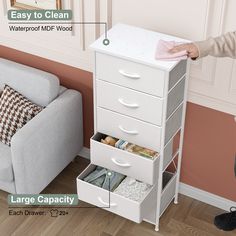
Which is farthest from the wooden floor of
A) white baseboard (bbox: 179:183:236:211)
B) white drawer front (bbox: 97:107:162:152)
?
white drawer front (bbox: 97:107:162:152)

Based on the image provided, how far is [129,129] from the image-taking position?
10.3ft

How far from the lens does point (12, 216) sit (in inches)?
139

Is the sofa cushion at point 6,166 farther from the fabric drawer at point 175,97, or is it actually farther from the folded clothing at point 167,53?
the folded clothing at point 167,53

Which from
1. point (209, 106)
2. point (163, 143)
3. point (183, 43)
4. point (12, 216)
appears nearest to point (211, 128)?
point (209, 106)

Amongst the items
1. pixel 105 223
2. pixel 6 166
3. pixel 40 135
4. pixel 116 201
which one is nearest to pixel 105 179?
pixel 116 201

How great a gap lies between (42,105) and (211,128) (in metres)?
1.11

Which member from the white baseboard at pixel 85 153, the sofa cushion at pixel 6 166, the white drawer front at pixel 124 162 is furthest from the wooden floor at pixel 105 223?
the white baseboard at pixel 85 153

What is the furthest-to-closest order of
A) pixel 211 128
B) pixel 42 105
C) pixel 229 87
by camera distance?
pixel 42 105 < pixel 211 128 < pixel 229 87

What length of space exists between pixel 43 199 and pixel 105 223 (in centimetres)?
45

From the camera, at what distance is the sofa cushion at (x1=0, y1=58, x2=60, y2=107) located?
3.51m

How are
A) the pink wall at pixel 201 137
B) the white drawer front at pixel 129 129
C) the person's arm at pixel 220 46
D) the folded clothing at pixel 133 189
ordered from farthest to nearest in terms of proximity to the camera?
the pink wall at pixel 201 137 → the folded clothing at pixel 133 189 → the white drawer front at pixel 129 129 → the person's arm at pixel 220 46

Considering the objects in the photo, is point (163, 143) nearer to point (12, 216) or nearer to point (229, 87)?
point (229, 87)

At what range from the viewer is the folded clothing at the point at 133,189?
3.22 metres

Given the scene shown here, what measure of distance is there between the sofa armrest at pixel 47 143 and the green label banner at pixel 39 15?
Answer: 496 millimetres
